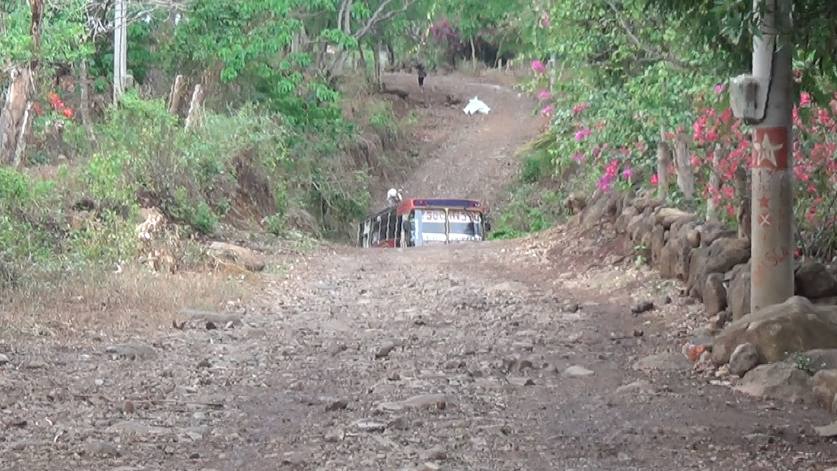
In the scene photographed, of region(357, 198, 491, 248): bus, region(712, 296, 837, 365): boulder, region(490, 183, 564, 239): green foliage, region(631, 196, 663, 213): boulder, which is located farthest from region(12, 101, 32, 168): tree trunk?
region(490, 183, 564, 239): green foliage

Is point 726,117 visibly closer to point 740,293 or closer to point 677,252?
point 677,252

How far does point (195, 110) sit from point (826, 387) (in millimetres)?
19491

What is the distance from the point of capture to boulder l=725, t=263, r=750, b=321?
451 inches

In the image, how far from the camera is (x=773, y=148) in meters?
10.8

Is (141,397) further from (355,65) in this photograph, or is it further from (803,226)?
(355,65)

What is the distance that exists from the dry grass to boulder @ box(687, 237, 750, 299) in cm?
560

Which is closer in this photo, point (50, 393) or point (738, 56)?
point (50, 393)

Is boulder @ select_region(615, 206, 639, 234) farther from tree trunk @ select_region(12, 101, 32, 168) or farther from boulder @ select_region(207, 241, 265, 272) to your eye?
tree trunk @ select_region(12, 101, 32, 168)

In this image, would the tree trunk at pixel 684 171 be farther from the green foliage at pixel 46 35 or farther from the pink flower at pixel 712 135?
A: the green foliage at pixel 46 35

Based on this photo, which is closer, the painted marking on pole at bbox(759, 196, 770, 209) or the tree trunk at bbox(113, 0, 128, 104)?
the painted marking on pole at bbox(759, 196, 770, 209)

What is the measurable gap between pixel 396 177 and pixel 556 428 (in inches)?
1454

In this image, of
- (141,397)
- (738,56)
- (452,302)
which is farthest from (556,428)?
(452,302)

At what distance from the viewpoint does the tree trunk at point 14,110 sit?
18656mm

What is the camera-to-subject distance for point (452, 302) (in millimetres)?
16047
